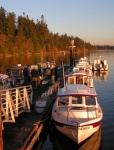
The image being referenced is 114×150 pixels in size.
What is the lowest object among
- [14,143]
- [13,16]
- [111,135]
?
[111,135]

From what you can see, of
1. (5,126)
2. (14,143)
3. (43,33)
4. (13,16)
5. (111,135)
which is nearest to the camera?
(14,143)

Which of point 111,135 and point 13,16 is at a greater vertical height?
point 13,16

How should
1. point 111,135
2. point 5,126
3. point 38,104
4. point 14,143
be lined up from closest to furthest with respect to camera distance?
point 14,143
point 5,126
point 111,135
point 38,104

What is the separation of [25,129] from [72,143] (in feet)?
9.11

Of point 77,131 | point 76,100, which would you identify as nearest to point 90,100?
point 76,100

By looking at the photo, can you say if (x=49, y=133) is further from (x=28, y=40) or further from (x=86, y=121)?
(x=28, y=40)

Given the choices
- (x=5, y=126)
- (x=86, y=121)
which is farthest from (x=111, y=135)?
(x=5, y=126)

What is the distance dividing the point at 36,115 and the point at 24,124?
1919mm

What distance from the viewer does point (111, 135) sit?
18297 mm

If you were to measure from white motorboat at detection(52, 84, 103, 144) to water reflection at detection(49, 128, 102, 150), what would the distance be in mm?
563

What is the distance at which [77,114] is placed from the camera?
1625 centimetres

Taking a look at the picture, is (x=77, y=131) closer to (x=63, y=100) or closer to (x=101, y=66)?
(x=63, y=100)

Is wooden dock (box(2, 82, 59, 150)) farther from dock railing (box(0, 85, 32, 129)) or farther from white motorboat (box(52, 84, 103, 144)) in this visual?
white motorboat (box(52, 84, 103, 144))

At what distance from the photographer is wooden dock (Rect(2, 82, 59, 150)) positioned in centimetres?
1375
